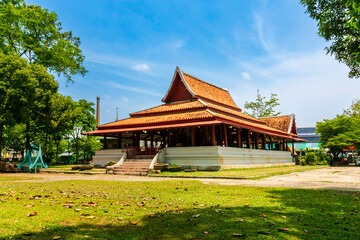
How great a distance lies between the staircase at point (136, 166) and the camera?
717 inches

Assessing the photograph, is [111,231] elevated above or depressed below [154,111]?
below

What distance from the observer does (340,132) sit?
34.4 meters

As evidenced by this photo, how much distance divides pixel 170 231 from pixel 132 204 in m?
2.20

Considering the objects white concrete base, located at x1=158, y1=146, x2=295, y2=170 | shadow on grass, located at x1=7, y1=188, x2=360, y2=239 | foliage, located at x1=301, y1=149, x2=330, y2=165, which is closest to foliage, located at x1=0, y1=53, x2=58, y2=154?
white concrete base, located at x1=158, y1=146, x2=295, y2=170

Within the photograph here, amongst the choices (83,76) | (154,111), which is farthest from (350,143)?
(83,76)

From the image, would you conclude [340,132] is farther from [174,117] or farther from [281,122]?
[174,117]

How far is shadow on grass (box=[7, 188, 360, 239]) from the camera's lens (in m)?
3.36

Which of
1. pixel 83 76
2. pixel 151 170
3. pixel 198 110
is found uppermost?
pixel 83 76

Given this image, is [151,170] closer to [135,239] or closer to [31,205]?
[31,205]

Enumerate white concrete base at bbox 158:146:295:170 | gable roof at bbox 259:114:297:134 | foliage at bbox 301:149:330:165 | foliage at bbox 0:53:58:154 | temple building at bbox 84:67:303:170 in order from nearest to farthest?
white concrete base at bbox 158:146:295:170, temple building at bbox 84:67:303:170, foliage at bbox 0:53:58:154, foliage at bbox 301:149:330:165, gable roof at bbox 259:114:297:134

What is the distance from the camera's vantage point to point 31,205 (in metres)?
5.26

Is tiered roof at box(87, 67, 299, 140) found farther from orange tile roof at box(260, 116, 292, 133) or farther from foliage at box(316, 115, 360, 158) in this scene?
foliage at box(316, 115, 360, 158)

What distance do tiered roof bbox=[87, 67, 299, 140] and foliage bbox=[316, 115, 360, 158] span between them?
201 inches

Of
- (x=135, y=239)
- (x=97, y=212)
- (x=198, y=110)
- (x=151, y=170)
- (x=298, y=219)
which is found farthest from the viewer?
(x=198, y=110)
